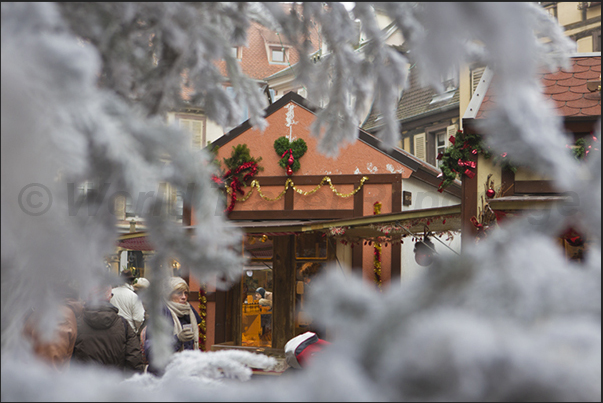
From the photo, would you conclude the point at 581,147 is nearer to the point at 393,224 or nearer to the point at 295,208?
the point at 393,224

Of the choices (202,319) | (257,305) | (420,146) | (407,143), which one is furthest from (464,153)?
(407,143)

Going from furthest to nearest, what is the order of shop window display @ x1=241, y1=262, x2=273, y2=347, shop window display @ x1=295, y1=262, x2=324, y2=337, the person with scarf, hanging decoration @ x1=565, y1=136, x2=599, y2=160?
shop window display @ x1=241, y1=262, x2=273, y2=347 < shop window display @ x1=295, y1=262, x2=324, y2=337 < hanging decoration @ x1=565, y1=136, x2=599, y2=160 < the person with scarf

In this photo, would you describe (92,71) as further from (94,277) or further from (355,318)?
(355,318)

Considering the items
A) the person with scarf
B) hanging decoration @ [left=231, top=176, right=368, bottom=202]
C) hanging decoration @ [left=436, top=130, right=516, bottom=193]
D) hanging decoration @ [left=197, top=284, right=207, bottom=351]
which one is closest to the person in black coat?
the person with scarf

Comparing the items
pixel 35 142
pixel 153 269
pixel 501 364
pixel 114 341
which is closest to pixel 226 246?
pixel 153 269

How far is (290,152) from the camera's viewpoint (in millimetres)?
10320

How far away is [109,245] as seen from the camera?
108 cm

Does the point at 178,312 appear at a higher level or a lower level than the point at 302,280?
higher

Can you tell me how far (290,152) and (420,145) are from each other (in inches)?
364

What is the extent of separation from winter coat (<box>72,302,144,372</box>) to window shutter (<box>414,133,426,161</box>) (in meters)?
15.4

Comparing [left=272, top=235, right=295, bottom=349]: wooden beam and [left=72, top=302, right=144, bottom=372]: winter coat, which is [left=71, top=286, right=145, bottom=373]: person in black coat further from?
[left=272, top=235, right=295, bottom=349]: wooden beam

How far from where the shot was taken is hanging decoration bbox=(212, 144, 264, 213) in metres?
10.4

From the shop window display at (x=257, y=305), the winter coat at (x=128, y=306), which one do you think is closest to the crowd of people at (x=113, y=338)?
the winter coat at (x=128, y=306)

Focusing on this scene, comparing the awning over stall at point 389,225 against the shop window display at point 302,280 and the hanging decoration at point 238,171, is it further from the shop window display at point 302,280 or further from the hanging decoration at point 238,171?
the hanging decoration at point 238,171
